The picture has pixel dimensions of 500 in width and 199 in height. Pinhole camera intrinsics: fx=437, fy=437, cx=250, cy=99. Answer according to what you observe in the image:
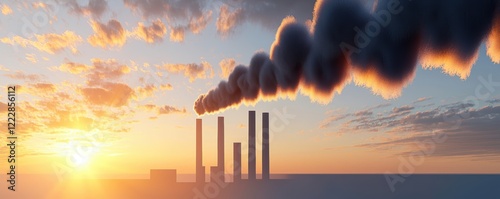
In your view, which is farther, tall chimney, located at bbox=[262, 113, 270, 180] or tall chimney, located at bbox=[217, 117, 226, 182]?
tall chimney, located at bbox=[217, 117, 226, 182]

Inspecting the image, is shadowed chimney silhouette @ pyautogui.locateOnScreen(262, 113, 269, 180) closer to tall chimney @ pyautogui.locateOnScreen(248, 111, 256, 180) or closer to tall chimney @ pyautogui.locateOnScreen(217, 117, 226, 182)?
tall chimney @ pyautogui.locateOnScreen(248, 111, 256, 180)

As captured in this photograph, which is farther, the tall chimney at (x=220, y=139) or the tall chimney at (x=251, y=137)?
the tall chimney at (x=220, y=139)

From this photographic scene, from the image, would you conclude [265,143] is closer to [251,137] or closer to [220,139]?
[220,139]

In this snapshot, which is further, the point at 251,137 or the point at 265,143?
the point at 265,143

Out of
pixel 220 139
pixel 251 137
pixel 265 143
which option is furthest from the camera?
pixel 265 143

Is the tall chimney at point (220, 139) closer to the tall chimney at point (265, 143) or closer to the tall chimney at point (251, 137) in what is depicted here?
the tall chimney at point (251, 137)

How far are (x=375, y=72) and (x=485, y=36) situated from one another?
5.72 meters

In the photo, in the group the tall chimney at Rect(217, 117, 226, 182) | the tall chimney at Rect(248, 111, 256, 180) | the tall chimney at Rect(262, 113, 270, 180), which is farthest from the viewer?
the tall chimney at Rect(217, 117, 226, 182)

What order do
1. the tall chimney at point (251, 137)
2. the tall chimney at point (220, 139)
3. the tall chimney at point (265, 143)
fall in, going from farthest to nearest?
the tall chimney at point (220, 139) < the tall chimney at point (265, 143) < the tall chimney at point (251, 137)

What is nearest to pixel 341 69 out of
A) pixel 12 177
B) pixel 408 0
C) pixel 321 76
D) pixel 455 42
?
pixel 321 76

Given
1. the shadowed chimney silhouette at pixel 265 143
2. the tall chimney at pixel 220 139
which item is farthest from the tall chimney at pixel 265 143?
the tall chimney at pixel 220 139

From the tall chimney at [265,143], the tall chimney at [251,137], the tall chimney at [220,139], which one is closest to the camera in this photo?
the tall chimney at [251,137]

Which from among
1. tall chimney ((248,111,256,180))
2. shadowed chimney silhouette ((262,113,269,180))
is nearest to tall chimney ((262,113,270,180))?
shadowed chimney silhouette ((262,113,269,180))

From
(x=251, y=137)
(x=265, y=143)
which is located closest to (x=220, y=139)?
(x=265, y=143)
